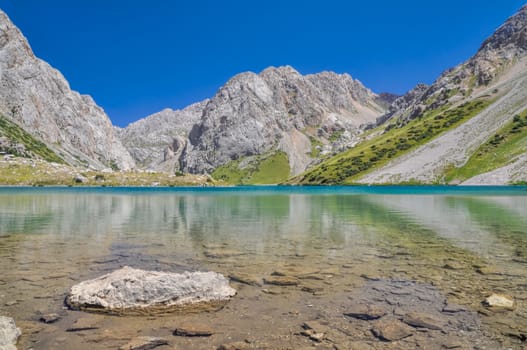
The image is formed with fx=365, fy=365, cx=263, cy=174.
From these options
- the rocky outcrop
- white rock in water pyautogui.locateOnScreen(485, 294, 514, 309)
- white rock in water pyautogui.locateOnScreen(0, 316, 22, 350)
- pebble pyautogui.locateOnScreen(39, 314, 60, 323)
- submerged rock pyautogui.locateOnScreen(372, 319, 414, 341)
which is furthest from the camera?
the rocky outcrop

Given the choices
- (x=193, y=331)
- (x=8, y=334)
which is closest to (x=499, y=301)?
(x=193, y=331)

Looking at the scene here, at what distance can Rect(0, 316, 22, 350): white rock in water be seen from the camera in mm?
10727

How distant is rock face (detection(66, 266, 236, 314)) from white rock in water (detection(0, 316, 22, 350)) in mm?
2879

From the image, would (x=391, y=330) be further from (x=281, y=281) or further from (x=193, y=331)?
(x=281, y=281)

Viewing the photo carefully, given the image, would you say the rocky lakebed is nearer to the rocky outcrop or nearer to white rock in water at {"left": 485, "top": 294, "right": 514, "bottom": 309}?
white rock in water at {"left": 485, "top": 294, "right": 514, "bottom": 309}

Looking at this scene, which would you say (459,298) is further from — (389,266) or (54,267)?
(54,267)

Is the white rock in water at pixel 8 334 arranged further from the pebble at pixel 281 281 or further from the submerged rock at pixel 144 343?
the pebble at pixel 281 281

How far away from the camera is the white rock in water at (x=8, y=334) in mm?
10727

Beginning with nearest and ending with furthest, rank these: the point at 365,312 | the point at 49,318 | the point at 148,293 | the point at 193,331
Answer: the point at 193,331, the point at 49,318, the point at 365,312, the point at 148,293

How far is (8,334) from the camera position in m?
11.3

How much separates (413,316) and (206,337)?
769 cm

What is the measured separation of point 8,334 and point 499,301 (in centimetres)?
1790

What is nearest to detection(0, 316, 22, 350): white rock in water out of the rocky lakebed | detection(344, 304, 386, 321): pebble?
the rocky lakebed

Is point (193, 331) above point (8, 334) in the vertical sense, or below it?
below
